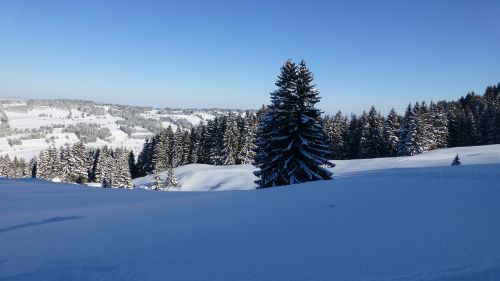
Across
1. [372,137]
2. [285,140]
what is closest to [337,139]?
[372,137]

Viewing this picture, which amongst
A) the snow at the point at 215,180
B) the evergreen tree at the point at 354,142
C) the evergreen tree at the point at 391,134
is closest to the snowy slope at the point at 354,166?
the snow at the point at 215,180

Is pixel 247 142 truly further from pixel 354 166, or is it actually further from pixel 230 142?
pixel 354 166

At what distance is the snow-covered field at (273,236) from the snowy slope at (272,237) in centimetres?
2

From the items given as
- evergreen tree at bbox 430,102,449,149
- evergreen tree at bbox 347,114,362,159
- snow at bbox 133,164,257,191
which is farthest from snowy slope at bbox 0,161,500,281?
evergreen tree at bbox 347,114,362,159

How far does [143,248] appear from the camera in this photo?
493cm

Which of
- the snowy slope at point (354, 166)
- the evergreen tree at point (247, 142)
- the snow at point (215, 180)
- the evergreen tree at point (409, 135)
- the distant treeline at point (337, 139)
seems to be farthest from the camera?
the evergreen tree at point (247, 142)

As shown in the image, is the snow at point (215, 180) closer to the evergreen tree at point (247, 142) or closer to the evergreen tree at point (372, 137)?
the evergreen tree at point (247, 142)

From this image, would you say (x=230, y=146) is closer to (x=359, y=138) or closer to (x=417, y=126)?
(x=359, y=138)

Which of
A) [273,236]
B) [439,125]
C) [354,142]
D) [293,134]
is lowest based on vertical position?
[354,142]

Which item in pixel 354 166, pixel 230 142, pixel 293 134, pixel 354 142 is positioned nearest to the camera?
pixel 293 134

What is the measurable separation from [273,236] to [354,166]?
35667 mm

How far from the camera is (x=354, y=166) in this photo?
1533 inches

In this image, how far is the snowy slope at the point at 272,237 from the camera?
3977 millimetres

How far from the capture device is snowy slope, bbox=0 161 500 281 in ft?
13.0
